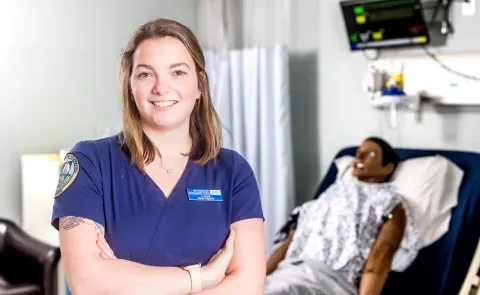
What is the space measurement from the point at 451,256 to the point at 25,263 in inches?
78.2

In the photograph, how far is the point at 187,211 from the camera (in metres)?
1.38

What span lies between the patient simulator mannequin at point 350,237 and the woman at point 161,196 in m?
1.29

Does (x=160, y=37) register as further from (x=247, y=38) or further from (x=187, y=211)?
(x=247, y=38)

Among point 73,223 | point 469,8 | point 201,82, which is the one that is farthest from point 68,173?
point 469,8

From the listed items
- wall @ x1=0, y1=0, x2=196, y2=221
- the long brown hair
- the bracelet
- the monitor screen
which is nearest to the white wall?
the monitor screen

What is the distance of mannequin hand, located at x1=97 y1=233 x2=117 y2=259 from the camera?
4.37 feet

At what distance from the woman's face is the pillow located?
1.83m

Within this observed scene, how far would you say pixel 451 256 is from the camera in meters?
2.82

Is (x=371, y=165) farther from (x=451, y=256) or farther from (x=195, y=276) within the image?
(x=195, y=276)

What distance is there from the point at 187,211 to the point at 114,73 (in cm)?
302

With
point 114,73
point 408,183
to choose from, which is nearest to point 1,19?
point 114,73

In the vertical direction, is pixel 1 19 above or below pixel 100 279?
above

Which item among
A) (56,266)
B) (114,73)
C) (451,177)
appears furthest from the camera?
(114,73)

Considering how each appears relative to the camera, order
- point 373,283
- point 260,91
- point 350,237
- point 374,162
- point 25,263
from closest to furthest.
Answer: point 373,283 → point 350,237 → point 374,162 → point 25,263 → point 260,91
